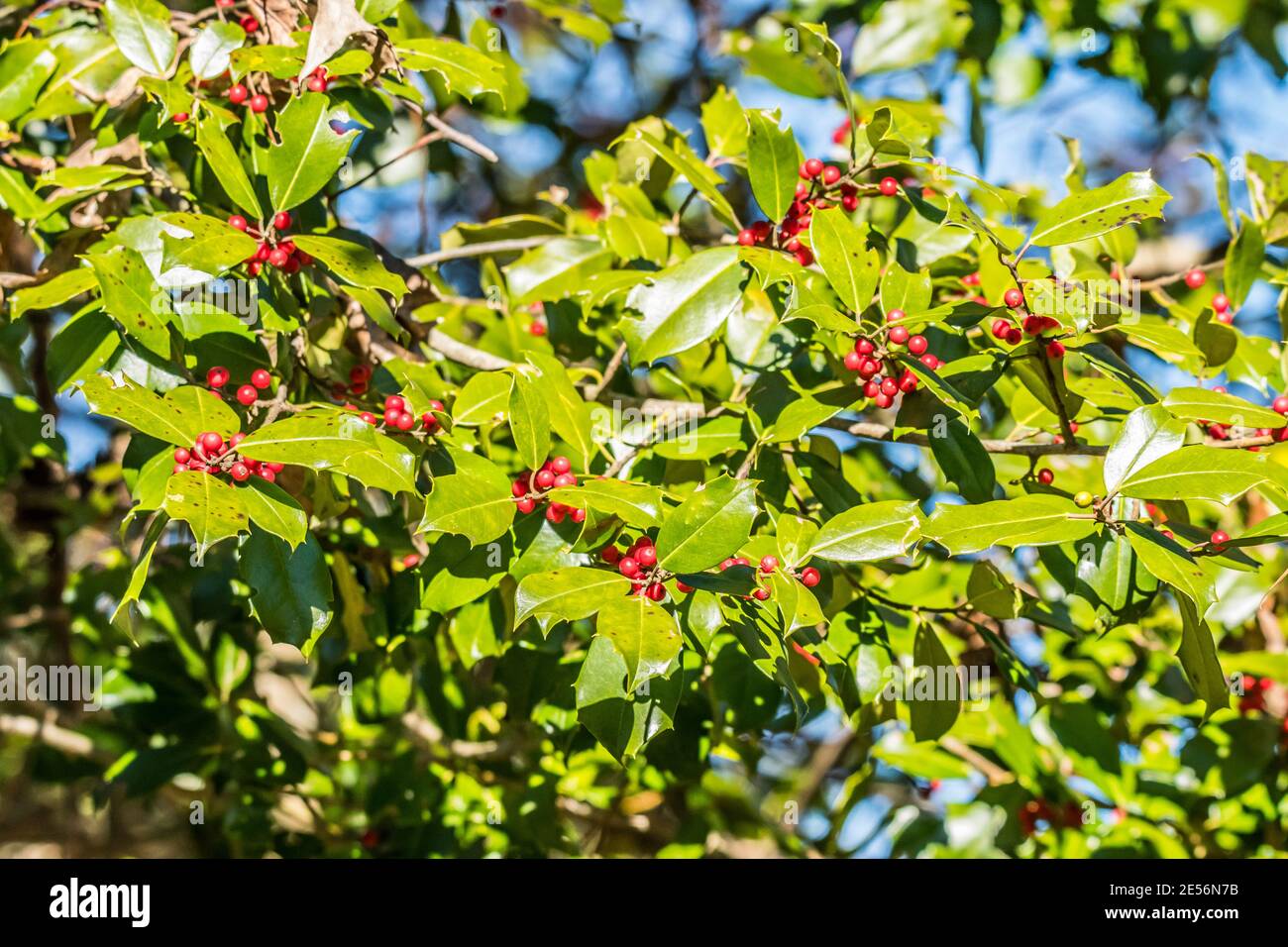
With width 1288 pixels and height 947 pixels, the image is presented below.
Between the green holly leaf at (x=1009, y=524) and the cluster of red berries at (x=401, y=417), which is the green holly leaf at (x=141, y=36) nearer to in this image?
the cluster of red berries at (x=401, y=417)

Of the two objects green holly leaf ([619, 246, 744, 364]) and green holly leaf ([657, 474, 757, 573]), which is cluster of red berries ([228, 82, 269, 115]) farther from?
green holly leaf ([657, 474, 757, 573])

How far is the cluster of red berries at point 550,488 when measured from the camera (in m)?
1.38

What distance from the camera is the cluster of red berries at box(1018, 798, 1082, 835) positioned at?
2.31 meters

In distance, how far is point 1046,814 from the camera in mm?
2326

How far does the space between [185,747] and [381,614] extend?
0.59 meters

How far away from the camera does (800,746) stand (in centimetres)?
388

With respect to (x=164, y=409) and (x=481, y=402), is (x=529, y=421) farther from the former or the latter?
(x=164, y=409)

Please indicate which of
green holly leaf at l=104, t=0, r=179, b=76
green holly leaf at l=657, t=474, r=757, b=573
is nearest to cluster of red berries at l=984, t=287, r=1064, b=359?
green holly leaf at l=657, t=474, r=757, b=573

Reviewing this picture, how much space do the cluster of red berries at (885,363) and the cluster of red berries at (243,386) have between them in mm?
754

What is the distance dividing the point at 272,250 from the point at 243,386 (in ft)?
0.67

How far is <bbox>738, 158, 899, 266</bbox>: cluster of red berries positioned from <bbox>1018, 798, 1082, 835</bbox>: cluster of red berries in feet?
4.39

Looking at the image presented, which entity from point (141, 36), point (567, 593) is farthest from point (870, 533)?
point (141, 36)
